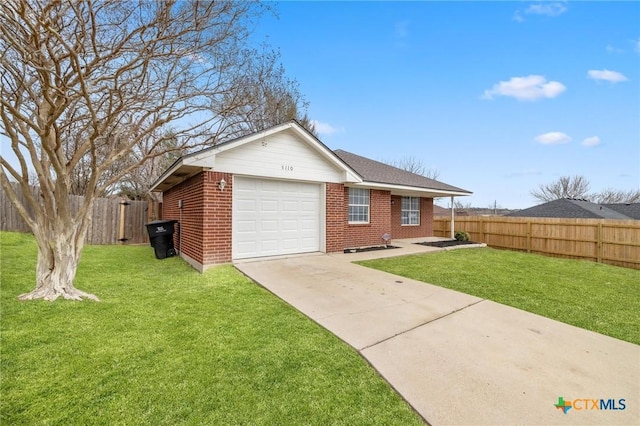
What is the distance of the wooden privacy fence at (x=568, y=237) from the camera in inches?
416

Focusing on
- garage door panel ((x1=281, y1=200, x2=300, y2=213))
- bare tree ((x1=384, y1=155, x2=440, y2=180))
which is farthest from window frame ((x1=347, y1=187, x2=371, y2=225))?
bare tree ((x1=384, y1=155, x2=440, y2=180))

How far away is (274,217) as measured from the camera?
848cm

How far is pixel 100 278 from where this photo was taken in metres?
6.46

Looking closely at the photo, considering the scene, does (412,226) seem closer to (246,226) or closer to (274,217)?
(274,217)

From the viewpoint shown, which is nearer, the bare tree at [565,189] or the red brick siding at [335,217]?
the red brick siding at [335,217]

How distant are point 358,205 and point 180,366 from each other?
9048mm

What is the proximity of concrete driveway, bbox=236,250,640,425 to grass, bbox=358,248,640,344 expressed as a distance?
0.68 meters

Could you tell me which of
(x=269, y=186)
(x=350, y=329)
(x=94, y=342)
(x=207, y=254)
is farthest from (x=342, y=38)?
(x=94, y=342)

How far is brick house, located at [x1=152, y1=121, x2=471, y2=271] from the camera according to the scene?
729cm

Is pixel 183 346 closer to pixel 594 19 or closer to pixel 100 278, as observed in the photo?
pixel 100 278

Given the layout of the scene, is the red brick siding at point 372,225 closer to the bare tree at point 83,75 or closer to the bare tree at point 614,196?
the bare tree at point 83,75

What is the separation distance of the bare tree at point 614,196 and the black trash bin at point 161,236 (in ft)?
176

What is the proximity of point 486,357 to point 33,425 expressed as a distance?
4.12 metres

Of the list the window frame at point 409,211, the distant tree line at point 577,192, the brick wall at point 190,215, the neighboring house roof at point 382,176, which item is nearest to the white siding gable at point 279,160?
the brick wall at point 190,215
